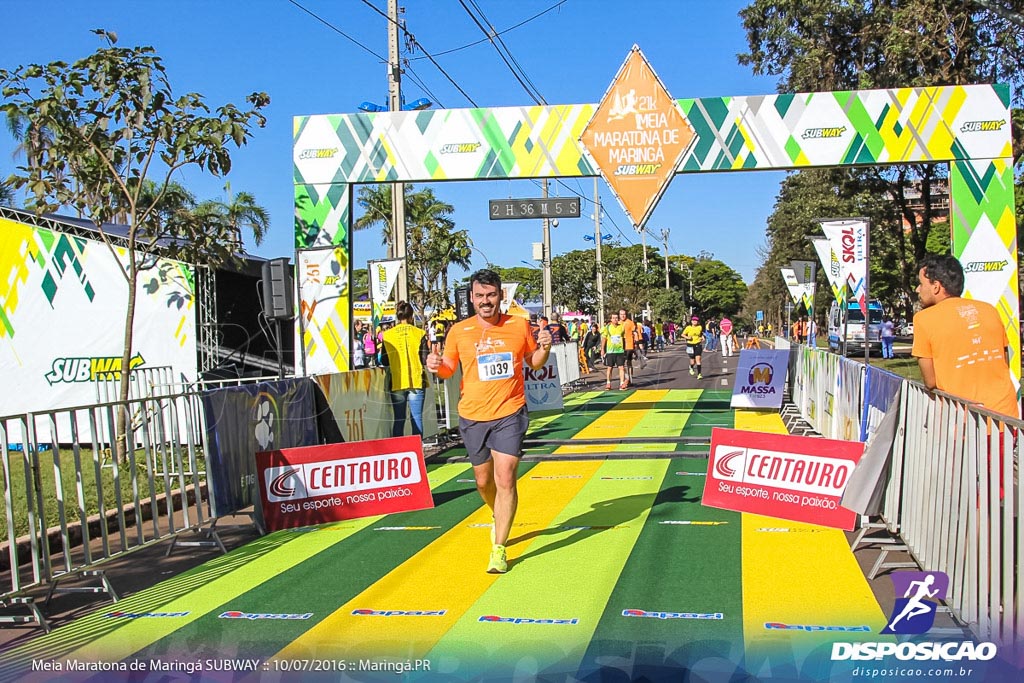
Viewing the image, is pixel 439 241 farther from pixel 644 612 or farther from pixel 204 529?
pixel 644 612

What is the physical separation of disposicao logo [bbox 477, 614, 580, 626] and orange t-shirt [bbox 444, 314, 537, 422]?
156 centimetres

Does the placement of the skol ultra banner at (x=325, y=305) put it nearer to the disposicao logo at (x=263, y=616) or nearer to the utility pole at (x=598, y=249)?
the disposicao logo at (x=263, y=616)

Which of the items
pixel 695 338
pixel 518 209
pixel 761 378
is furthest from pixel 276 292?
pixel 695 338

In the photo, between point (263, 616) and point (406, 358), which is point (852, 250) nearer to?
point (406, 358)

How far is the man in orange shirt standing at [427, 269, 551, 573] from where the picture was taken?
651 cm

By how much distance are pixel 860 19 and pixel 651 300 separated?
166ft

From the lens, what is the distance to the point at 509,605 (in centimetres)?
564

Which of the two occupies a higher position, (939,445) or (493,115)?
(493,115)

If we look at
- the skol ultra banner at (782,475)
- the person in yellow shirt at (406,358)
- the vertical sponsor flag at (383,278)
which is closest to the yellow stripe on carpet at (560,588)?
the skol ultra banner at (782,475)

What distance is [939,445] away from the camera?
5598 mm

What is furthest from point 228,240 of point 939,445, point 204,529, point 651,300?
point 651,300

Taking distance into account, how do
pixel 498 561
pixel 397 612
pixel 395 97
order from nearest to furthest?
pixel 397 612, pixel 498 561, pixel 395 97

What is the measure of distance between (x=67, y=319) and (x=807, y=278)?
688 inches

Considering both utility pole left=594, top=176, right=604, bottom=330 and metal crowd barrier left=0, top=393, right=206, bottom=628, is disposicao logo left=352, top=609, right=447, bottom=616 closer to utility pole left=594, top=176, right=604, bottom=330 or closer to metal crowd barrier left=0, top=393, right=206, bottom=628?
metal crowd barrier left=0, top=393, right=206, bottom=628
